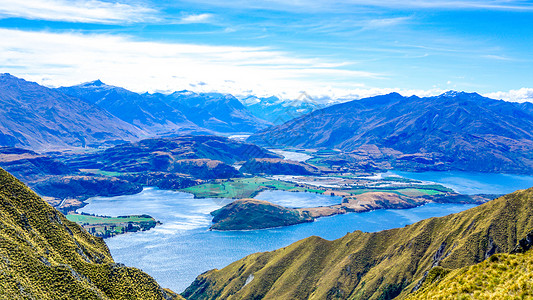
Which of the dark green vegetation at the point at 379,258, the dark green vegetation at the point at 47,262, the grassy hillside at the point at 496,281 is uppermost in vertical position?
the grassy hillside at the point at 496,281

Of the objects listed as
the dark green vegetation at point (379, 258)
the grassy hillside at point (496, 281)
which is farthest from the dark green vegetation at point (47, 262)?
the dark green vegetation at point (379, 258)

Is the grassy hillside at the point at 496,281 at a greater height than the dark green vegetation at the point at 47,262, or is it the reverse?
the grassy hillside at the point at 496,281

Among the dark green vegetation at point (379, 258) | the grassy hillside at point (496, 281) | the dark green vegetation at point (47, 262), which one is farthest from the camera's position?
the dark green vegetation at point (379, 258)

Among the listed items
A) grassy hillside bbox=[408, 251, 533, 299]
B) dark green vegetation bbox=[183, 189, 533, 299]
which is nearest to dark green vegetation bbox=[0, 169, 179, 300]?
grassy hillside bbox=[408, 251, 533, 299]

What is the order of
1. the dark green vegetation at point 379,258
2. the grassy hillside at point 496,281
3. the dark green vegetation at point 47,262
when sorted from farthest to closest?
the dark green vegetation at point 379,258
the dark green vegetation at point 47,262
the grassy hillside at point 496,281

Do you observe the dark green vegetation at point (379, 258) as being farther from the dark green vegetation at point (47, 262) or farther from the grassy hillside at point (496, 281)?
the grassy hillside at point (496, 281)

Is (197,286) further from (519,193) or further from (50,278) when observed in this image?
(519,193)

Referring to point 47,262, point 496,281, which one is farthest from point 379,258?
point 496,281
